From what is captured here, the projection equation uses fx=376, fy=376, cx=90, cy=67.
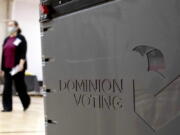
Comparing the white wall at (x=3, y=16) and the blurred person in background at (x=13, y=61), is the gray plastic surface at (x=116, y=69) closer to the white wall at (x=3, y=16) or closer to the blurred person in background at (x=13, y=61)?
the blurred person in background at (x=13, y=61)

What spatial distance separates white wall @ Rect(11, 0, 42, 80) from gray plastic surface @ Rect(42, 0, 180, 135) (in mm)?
9841

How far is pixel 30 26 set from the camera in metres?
11.4

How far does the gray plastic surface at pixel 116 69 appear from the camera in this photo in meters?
1.05

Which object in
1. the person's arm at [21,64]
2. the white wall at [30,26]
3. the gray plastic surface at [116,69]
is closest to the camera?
the gray plastic surface at [116,69]

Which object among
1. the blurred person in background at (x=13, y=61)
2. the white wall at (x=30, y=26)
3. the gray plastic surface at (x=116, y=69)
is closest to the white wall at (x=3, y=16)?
the white wall at (x=30, y=26)

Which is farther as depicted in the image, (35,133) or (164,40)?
(35,133)

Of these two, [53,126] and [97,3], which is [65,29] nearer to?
[97,3]

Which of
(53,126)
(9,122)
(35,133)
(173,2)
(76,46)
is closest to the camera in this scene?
(173,2)

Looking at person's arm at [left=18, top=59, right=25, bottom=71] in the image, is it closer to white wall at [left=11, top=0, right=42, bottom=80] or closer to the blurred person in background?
the blurred person in background

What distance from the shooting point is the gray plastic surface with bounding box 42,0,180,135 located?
3.46 ft

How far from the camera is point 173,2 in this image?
1026mm

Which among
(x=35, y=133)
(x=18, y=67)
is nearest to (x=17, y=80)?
(x=18, y=67)

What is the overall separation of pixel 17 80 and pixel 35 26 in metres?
6.36

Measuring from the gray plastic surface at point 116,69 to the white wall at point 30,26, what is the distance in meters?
9.84
